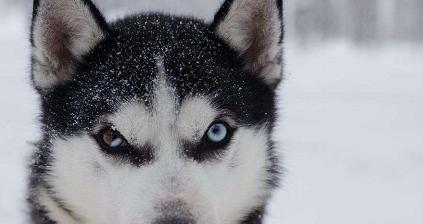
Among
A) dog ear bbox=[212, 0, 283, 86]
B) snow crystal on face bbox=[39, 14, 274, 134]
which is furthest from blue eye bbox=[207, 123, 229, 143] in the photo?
dog ear bbox=[212, 0, 283, 86]

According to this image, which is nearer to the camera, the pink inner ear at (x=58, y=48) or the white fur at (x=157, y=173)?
the white fur at (x=157, y=173)

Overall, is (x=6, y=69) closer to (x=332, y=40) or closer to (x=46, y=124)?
(x=46, y=124)

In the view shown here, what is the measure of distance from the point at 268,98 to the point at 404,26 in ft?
129

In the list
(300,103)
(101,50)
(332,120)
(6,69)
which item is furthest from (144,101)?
(6,69)

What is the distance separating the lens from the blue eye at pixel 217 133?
291 centimetres

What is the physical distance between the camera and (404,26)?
40281 millimetres

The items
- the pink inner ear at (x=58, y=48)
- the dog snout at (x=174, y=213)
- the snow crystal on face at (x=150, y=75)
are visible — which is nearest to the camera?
the dog snout at (x=174, y=213)

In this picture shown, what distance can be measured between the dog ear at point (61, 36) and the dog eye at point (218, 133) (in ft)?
2.46

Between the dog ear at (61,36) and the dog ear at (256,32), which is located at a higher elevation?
the dog ear at (61,36)

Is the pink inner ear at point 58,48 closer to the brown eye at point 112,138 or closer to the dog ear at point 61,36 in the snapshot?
the dog ear at point 61,36

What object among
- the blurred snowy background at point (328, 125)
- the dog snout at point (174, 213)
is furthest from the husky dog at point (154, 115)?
the blurred snowy background at point (328, 125)

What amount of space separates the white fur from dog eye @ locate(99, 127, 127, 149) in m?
0.03

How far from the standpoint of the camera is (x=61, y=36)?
3.13 meters

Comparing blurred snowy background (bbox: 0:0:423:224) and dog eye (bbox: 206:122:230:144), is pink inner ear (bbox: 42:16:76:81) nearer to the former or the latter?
blurred snowy background (bbox: 0:0:423:224)
